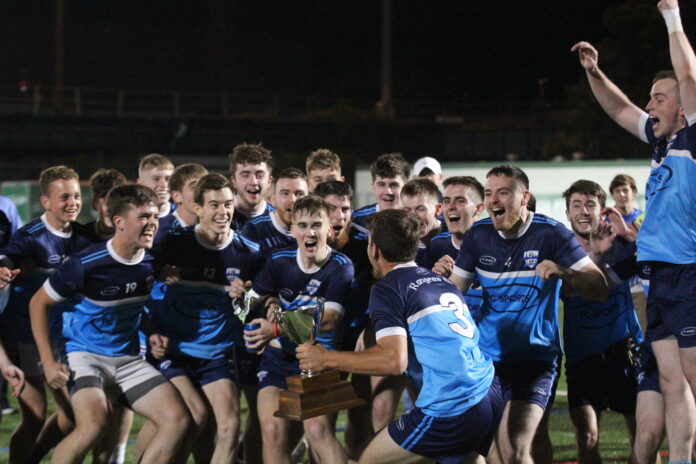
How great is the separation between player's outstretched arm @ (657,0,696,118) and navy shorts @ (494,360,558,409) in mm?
1755

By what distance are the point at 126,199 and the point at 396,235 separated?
1993 mm

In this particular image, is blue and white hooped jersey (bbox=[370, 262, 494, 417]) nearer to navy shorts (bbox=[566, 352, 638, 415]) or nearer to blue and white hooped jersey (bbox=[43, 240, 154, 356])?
navy shorts (bbox=[566, 352, 638, 415])

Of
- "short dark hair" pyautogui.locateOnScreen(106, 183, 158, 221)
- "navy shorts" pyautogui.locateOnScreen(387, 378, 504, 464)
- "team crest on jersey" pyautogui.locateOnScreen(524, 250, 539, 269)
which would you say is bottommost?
"navy shorts" pyautogui.locateOnScreen(387, 378, 504, 464)

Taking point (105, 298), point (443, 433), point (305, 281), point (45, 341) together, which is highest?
point (305, 281)

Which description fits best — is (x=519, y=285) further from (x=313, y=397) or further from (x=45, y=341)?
(x=45, y=341)

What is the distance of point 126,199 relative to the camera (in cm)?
597

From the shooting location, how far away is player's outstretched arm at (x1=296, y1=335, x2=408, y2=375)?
4.55 metres

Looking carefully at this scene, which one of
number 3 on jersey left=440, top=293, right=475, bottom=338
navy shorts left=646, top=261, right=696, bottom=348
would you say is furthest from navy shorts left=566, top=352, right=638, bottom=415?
number 3 on jersey left=440, top=293, right=475, bottom=338

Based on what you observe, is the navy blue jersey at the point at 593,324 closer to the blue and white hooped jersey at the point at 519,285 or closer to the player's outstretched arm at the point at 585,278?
the blue and white hooped jersey at the point at 519,285

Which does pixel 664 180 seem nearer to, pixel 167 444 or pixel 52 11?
pixel 167 444

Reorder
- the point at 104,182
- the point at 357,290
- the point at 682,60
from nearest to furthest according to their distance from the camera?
the point at 682,60, the point at 357,290, the point at 104,182

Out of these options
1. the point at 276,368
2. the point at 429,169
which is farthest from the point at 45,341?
the point at 429,169

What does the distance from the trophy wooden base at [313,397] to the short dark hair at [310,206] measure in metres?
1.21

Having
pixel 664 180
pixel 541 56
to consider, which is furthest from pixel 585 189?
pixel 541 56
